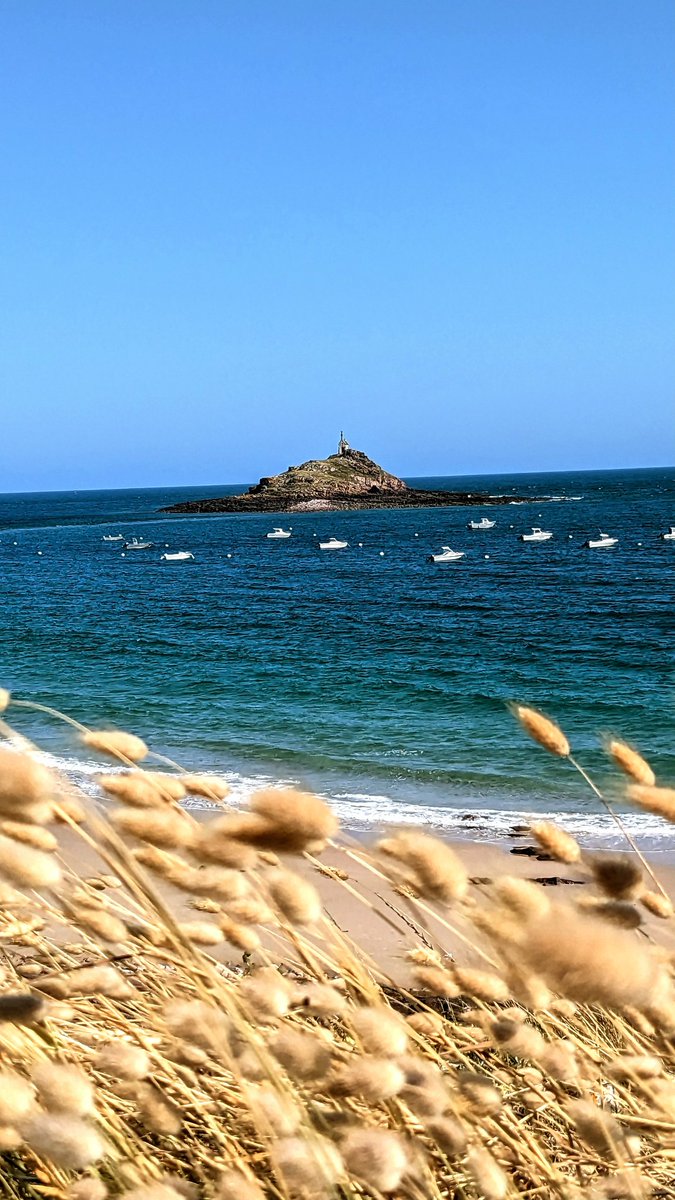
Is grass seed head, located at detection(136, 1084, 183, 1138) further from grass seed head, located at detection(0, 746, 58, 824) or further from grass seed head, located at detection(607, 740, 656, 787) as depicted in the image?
grass seed head, located at detection(607, 740, 656, 787)

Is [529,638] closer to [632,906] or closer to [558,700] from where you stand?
[558,700]

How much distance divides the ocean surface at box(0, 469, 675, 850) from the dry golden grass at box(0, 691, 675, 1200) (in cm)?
34

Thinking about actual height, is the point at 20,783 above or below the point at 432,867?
above

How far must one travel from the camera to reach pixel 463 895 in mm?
1244

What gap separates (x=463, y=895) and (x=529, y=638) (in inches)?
912

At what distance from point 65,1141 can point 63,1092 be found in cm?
9

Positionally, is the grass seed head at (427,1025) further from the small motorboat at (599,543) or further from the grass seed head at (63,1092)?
the small motorboat at (599,543)

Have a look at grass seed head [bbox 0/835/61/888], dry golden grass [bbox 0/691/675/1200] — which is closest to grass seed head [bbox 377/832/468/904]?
dry golden grass [bbox 0/691/675/1200]

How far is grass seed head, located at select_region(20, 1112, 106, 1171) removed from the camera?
3.21 ft

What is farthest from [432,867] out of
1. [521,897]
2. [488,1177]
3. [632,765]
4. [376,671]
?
[376,671]

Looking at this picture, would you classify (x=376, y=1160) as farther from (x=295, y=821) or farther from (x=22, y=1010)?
(x=22, y=1010)

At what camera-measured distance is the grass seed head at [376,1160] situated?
1016mm

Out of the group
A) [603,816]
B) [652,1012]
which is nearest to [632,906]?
[652,1012]

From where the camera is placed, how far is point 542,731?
1.65m
